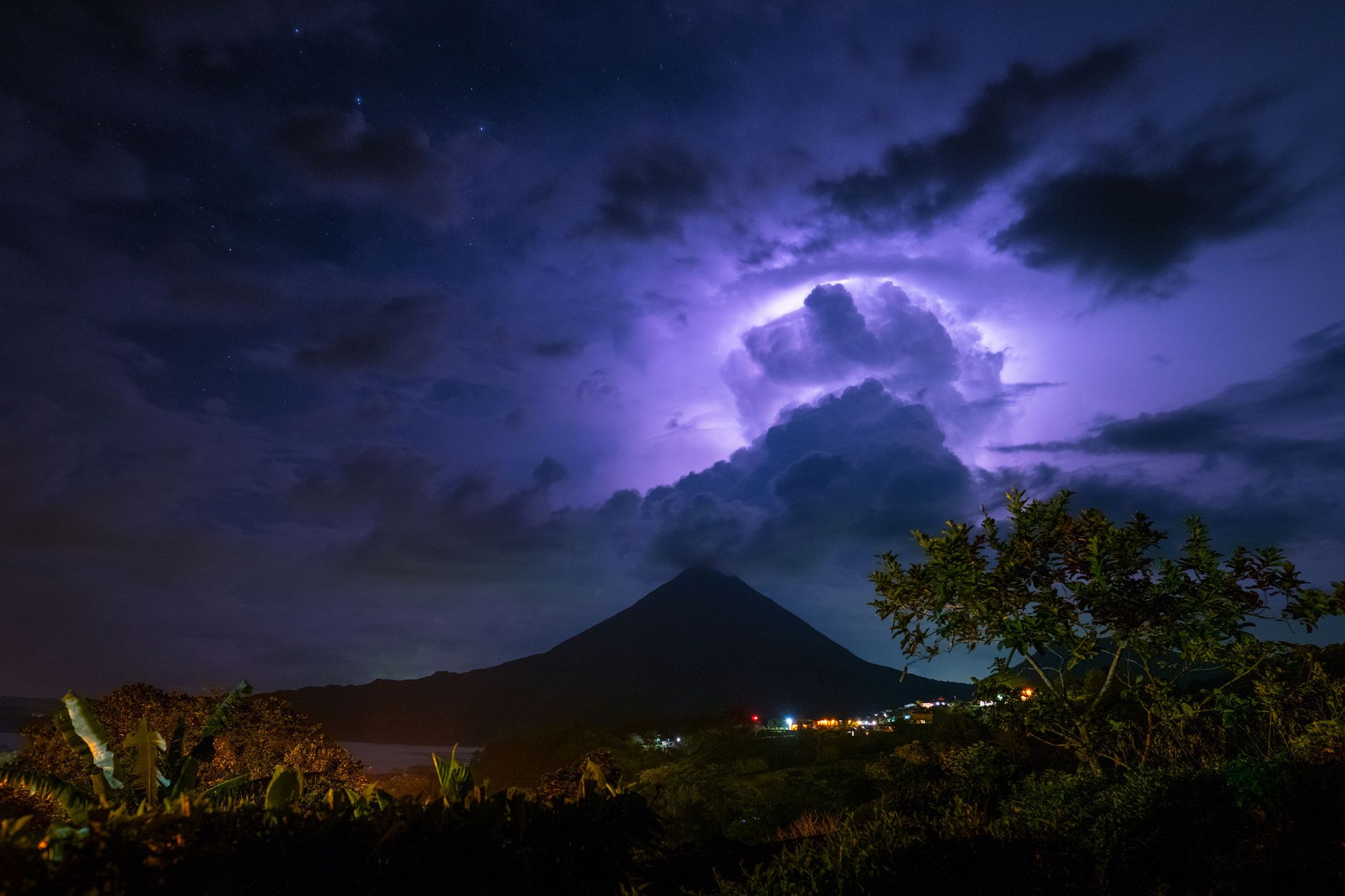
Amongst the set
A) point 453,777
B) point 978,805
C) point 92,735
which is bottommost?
point 978,805

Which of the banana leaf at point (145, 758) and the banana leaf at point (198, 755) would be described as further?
the banana leaf at point (198, 755)

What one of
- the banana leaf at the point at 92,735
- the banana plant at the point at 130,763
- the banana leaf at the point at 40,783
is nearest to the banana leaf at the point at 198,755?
the banana plant at the point at 130,763

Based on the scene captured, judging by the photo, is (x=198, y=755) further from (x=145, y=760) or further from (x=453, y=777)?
(x=453, y=777)

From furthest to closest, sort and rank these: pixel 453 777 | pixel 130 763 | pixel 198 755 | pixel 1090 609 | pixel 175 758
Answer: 1. pixel 198 755
2. pixel 175 758
3. pixel 130 763
4. pixel 1090 609
5. pixel 453 777

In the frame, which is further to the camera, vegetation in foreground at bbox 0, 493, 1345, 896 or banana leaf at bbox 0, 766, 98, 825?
banana leaf at bbox 0, 766, 98, 825

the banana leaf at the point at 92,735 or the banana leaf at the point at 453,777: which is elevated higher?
the banana leaf at the point at 92,735

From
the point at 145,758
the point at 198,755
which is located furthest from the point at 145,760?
the point at 198,755

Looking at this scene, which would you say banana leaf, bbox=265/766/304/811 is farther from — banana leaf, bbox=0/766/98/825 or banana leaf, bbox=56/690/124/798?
banana leaf, bbox=56/690/124/798

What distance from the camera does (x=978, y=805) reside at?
12.9 m

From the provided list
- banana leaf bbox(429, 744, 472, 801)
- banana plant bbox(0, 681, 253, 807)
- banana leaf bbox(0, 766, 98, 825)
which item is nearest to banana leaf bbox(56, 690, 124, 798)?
banana plant bbox(0, 681, 253, 807)

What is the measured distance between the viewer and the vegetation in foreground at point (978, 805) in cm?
448

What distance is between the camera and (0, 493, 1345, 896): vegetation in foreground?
14.7 ft

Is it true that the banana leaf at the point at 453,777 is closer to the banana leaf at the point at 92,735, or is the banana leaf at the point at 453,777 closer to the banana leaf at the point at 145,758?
the banana leaf at the point at 145,758

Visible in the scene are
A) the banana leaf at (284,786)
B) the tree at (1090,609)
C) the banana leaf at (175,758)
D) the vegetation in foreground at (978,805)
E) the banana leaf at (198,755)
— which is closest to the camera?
the vegetation in foreground at (978,805)
